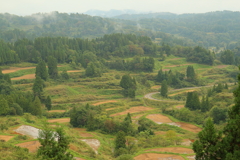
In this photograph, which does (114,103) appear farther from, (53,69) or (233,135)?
(233,135)

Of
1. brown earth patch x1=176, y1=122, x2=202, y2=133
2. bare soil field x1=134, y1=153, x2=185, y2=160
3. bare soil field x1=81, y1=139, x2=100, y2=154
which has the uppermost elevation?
bare soil field x1=134, y1=153, x2=185, y2=160

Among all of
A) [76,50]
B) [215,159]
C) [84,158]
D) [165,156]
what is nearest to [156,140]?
[165,156]

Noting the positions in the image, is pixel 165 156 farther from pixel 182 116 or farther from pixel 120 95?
pixel 120 95

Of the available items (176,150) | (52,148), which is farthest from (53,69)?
(52,148)

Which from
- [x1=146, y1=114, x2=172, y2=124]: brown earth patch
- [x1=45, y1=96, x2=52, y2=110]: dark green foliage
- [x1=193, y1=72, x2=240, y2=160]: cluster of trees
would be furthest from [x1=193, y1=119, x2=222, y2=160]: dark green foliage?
[x1=45, y1=96, x2=52, y2=110]: dark green foliage

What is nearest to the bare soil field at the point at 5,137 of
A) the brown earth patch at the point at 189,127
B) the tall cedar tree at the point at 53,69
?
the brown earth patch at the point at 189,127

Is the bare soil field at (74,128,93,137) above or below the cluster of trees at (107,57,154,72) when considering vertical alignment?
below

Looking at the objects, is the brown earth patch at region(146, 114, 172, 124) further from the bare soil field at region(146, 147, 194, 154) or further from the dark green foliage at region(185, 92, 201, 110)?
the bare soil field at region(146, 147, 194, 154)
